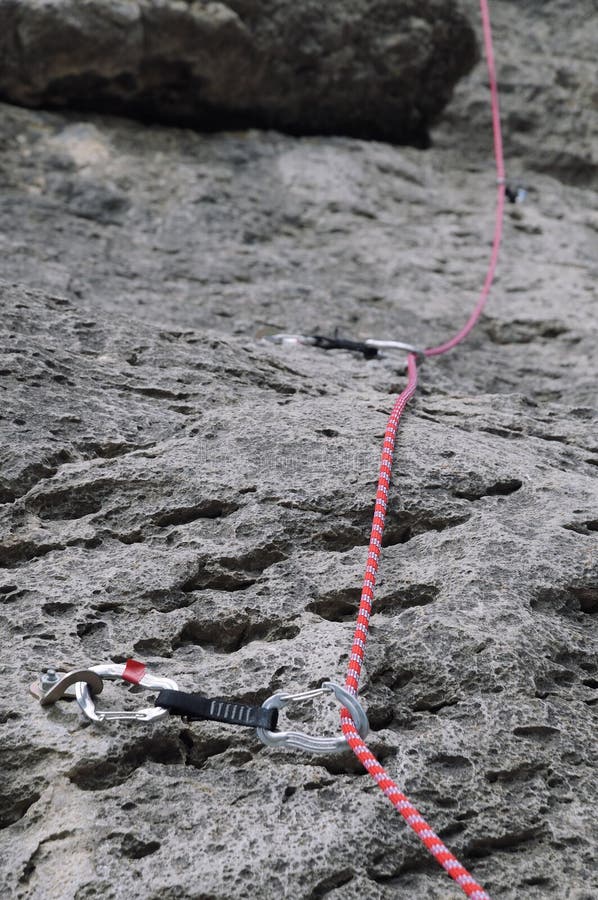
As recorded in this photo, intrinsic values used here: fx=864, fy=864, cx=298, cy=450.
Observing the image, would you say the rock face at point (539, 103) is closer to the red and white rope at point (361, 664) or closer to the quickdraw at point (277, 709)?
the red and white rope at point (361, 664)

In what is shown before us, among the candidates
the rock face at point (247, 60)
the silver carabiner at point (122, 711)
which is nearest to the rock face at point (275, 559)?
the silver carabiner at point (122, 711)

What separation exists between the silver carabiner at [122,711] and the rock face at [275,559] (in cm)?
3

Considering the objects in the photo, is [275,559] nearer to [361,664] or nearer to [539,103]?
[361,664]

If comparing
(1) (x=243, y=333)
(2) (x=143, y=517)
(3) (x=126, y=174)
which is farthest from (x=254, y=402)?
(3) (x=126, y=174)

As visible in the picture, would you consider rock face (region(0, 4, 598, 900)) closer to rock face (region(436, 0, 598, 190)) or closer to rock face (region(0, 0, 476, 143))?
rock face (region(0, 0, 476, 143))

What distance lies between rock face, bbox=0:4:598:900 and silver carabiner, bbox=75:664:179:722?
28 millimetres

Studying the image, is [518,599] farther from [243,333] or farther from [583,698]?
[243,333]

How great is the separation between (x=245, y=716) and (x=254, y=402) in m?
1.10

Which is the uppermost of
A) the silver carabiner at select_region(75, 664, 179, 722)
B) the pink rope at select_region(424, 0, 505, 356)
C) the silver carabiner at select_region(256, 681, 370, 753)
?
the pink rope at select_region(424, 0, 505, 356)

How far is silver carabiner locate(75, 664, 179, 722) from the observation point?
1464mm

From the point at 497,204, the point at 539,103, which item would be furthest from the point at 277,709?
the point at 539,103

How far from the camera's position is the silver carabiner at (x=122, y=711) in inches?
57.6

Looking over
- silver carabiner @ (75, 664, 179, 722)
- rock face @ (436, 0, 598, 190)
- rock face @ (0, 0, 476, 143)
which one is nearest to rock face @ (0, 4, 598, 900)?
silver carabiner @ (75, 664, 179, 722)

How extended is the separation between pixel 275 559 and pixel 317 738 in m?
0.55
